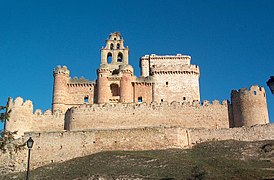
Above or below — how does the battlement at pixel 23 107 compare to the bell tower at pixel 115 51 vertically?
below

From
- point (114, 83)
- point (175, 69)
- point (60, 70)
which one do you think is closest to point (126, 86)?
point (114, 83)

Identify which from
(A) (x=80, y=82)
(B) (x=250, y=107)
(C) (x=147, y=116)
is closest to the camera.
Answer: (B) (x=250, y=107)

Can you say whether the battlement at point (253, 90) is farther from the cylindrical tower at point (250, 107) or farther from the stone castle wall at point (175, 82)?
the stone castle wall at point (175, 82)

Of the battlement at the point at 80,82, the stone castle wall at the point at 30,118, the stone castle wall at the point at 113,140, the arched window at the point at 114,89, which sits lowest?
the stone castle wall at the point at 113,140

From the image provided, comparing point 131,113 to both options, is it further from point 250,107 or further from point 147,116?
point 250,107

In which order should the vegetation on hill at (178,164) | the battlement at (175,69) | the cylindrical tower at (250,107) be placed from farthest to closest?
1. the battlement at (175,69)
2. the cylindrical tower at (250,107)
3. the vegetation on hill at (178,164)

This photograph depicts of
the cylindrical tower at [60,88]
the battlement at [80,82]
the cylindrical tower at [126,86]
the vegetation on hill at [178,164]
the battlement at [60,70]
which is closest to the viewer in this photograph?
the vegetation on hill at [178,164]

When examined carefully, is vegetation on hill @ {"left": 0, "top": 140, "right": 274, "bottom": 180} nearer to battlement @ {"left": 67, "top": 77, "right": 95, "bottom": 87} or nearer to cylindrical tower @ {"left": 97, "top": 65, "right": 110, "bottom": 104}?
cylindrical tower @ {"left": 97, "top": 65, "right": 110, "bottom": 104}

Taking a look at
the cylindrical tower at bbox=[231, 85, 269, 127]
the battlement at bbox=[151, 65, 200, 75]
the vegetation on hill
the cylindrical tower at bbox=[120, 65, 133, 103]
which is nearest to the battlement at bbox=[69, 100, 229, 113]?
the cylindrical tower at bbox=[231, 85, 269, 127]

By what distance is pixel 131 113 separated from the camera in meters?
40.2

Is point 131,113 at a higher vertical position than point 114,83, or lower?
lower

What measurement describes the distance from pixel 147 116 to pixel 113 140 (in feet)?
18.9

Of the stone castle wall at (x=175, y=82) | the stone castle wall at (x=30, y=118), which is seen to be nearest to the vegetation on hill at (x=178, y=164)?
the stone castle wall at (x=30, y=118)

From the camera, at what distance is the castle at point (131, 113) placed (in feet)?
117
